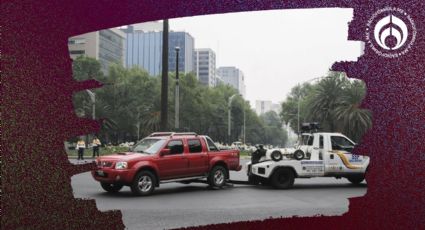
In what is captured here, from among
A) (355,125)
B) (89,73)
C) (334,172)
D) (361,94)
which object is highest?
(89,73)

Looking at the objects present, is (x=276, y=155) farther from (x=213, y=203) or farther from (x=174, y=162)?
(x=213, y=203)

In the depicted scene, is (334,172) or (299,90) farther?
(334,172)

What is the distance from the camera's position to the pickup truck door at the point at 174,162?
35.7 ft

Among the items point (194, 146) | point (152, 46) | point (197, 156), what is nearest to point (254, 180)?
point (197, 156)

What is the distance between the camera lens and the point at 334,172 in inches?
495

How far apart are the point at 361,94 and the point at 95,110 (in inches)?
210

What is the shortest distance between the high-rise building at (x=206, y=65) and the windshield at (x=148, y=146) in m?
2.92

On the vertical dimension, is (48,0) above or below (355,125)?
above

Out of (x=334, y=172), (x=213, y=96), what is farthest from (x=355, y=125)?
(x=334, y=172)

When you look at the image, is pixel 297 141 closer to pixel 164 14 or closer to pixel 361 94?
pixel 361 94

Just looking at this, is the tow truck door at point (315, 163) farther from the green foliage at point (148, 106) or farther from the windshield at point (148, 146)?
the windshield at point (148, 146)

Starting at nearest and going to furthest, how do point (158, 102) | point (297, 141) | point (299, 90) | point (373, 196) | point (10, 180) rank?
point (10, 180)
point (373, 196)
point (299, 90)
point (158, 102)
point (297, 141)

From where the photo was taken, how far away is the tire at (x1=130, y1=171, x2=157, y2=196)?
10562mm

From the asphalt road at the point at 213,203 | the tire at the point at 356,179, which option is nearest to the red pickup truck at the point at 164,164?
the asphalt road at the point at 213,203
